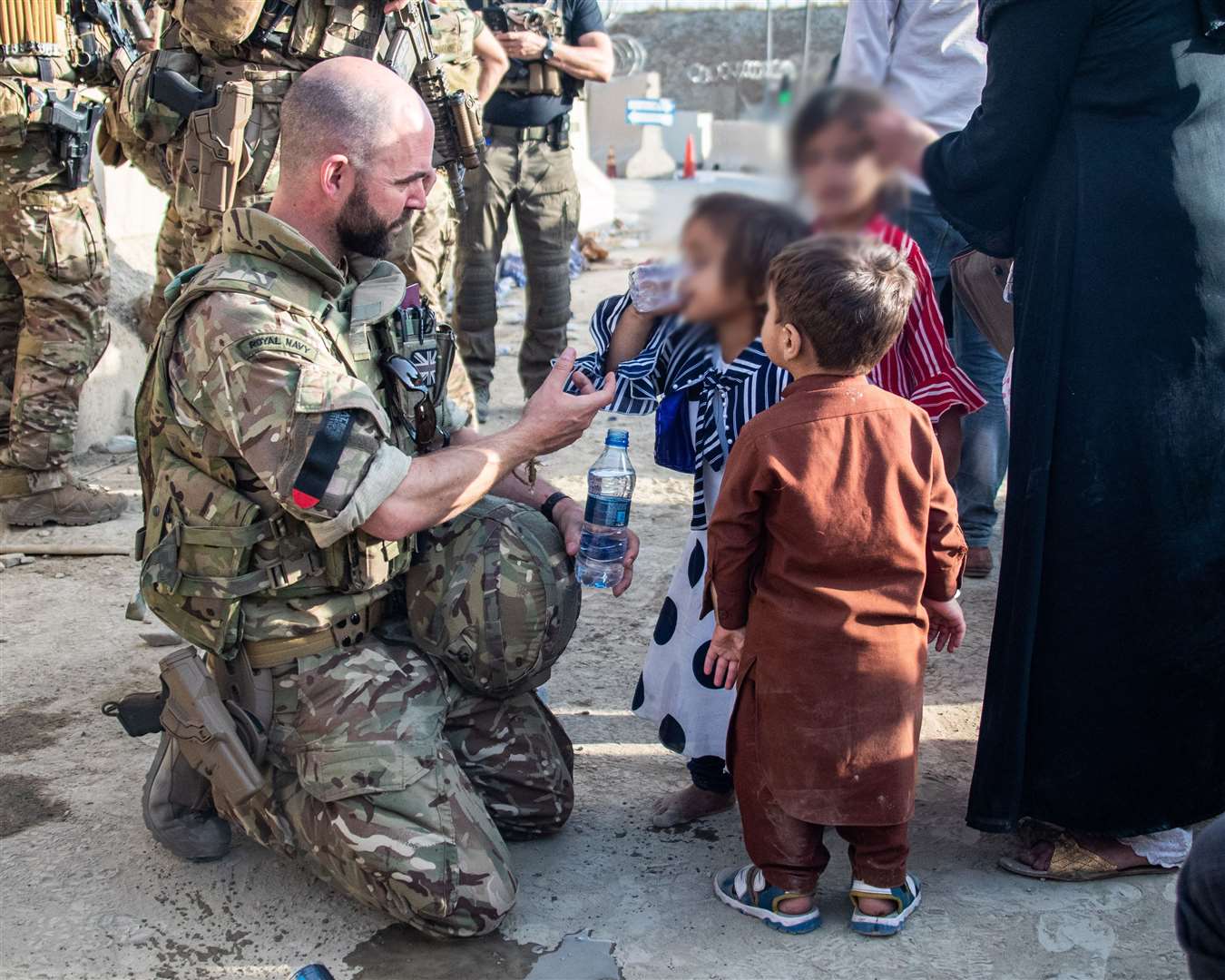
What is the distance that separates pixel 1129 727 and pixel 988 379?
1.97 metres

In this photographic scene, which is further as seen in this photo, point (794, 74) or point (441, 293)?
point (441, 293)

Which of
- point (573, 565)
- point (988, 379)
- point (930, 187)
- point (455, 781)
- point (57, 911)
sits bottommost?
point (57, 911)

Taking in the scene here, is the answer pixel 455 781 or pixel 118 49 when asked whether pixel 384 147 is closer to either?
pixel 455 781

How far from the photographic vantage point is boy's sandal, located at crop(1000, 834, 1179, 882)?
2.67 metres

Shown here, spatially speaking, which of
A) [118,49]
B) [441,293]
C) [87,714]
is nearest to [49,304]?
[118,49]

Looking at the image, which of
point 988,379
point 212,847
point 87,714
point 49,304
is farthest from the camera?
point 49,304

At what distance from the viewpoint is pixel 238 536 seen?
2508 millimetres

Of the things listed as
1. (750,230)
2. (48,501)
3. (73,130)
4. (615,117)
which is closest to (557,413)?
(750,230)

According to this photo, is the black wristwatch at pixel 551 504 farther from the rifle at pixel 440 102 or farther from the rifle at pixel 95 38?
the rifle at pixel 95 38

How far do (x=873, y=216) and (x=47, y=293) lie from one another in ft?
11.9

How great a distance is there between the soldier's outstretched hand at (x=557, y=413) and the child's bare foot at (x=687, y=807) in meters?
0.91

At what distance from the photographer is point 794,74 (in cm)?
179

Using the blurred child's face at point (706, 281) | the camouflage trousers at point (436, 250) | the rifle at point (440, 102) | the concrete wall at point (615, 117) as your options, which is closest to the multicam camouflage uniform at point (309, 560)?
the blurred child's face at point (706, 281)

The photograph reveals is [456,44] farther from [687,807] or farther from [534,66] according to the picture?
[687,807]
